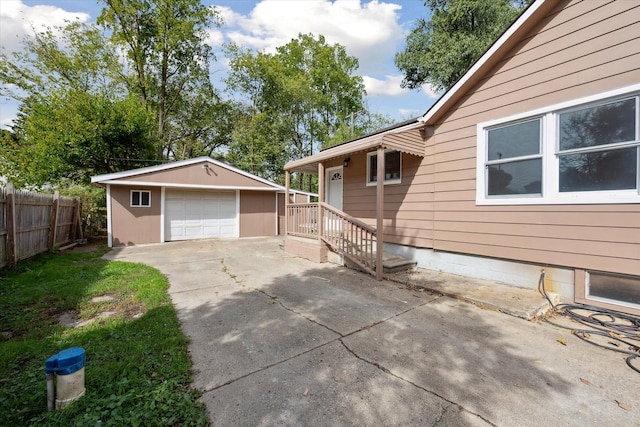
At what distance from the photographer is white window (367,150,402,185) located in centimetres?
638

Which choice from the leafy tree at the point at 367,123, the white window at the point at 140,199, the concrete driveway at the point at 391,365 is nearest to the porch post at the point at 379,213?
the concrete driveway at the point at 391,365

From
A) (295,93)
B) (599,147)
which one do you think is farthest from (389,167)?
(295,93)

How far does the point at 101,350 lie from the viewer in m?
2.51

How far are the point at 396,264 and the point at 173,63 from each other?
2137 cm

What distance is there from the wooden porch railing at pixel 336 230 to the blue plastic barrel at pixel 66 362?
448 centimetres

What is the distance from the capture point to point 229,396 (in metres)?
1.98

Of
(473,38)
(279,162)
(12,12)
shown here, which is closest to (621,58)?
(473,38)

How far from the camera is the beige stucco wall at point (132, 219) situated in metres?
10.2

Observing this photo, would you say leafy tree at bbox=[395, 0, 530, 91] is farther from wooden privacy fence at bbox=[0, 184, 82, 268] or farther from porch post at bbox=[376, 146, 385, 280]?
wooden privacy fence at bbox=[0, 184, 82, 268]

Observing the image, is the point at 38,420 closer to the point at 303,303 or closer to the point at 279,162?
the point at 303,303

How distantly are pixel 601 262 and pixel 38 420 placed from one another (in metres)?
5.76

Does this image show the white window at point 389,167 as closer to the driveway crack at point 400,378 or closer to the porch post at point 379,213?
the porch post at point 379,213

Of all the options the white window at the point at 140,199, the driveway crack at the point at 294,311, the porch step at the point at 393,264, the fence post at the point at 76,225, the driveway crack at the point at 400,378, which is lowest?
the driveway crack at the point at 400,378

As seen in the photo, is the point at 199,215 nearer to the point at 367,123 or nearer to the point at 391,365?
the point at 391,365
